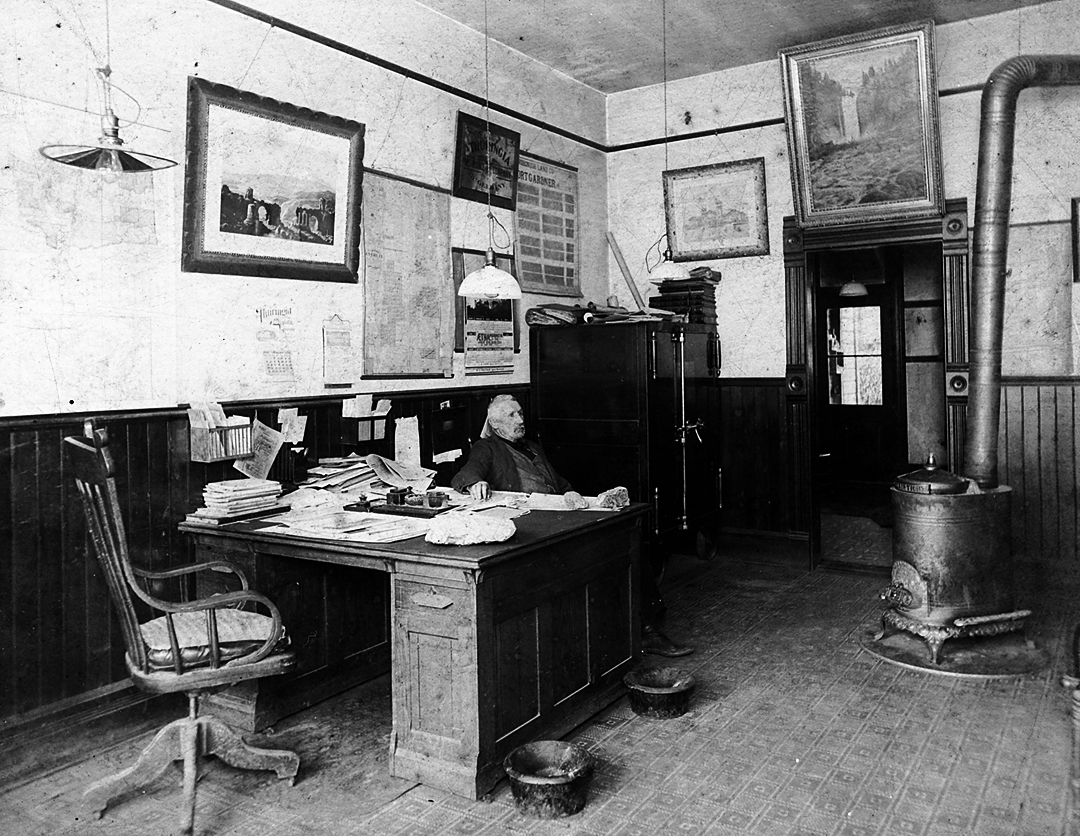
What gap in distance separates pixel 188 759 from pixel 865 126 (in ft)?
18.7

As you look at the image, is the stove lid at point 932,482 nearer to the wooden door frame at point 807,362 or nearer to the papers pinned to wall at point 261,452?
the wooden door frame at point 807,362

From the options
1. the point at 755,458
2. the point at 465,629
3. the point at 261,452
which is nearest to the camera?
the point at 465,629

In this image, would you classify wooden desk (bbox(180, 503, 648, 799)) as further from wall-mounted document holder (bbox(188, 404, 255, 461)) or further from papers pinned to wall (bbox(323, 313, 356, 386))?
papers pinned to wall (bbox(323, 313, 356, 386))

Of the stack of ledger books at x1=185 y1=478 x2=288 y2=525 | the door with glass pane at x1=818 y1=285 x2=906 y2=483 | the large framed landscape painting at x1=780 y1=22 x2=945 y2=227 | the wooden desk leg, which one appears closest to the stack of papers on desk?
the stack of ledger books at x1=185 y1=478 x2=288 y2=525

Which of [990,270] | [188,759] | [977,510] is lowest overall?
[188,759]

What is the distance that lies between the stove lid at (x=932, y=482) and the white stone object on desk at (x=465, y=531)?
2.54 metres

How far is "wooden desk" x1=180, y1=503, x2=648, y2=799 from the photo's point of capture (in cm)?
322

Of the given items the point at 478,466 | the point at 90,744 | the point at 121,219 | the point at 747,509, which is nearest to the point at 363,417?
the point at 478,466

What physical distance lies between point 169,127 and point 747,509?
505 cm

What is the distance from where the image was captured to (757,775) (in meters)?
3.36

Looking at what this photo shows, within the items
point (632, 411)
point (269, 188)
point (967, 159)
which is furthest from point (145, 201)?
point (967, 159)

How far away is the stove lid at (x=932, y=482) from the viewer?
15.4 ft

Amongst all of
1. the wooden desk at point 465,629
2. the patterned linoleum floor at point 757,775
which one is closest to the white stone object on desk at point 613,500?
the wooden desk at point 465,629

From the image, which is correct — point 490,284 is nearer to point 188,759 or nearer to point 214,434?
point 214,434
